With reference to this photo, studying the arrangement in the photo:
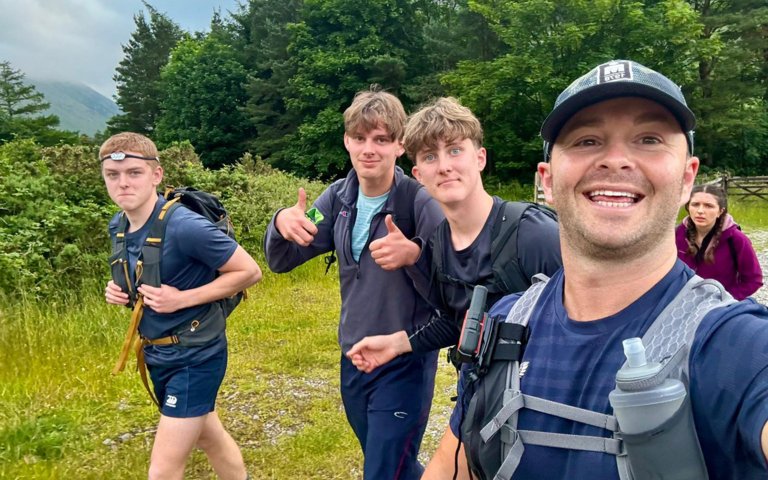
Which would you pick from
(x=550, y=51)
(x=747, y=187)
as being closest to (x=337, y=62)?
(x=550, y=51)

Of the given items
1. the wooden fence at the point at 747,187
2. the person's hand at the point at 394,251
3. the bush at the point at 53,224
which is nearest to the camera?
the person's hand at the point at 394,251

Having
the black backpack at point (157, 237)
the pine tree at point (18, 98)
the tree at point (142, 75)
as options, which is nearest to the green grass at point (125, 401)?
the black backpack at point (157, 237)

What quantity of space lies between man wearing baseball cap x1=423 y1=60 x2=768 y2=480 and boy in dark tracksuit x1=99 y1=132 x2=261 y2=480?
2054 mm

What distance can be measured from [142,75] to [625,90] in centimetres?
6471

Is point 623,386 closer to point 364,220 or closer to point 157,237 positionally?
point 364,220

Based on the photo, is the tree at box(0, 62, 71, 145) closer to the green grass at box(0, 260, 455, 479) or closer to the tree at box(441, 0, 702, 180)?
the tree at box(441, 0, 702, 180)

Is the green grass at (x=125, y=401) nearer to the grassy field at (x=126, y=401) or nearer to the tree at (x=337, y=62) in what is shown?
the grassy field at (x=126, y=401)

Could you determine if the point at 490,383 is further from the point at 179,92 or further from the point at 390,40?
the point at 179,92

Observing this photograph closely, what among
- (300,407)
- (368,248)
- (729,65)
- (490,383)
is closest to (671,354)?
(490,383)

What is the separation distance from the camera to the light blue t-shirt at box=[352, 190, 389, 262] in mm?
3033

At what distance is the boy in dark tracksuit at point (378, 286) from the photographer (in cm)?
292

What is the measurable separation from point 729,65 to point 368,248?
3235 cm

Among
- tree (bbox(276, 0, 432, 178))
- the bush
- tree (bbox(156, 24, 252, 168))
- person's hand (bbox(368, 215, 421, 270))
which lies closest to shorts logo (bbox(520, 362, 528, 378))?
person's hand (bbox(368, 215, 421, 270))

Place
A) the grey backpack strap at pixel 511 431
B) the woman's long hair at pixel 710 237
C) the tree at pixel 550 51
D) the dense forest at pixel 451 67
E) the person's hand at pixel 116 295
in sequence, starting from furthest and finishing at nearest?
the dense forest at pixel 451 67, the tree at pixel 550 51, the woman's long hair at pixel 710 237, the person's hand at pixel 116 295, the grey backpack strap at pixel 511 431
